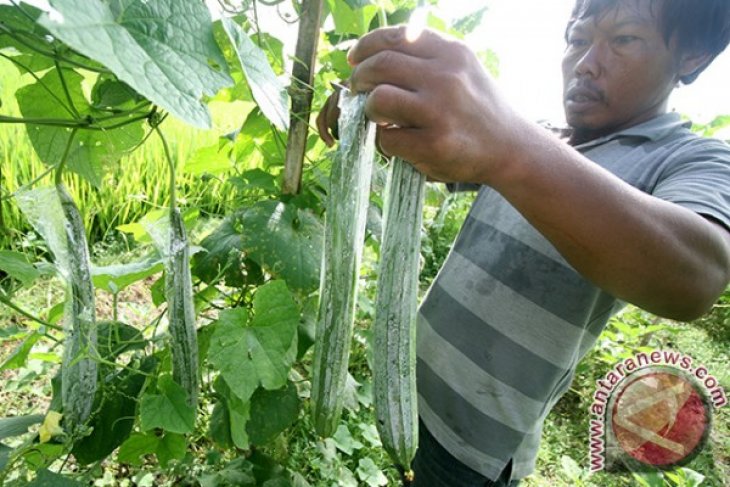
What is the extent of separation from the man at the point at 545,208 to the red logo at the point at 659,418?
1.64m

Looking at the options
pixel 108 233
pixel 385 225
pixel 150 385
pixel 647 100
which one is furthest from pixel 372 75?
pixel 108 233

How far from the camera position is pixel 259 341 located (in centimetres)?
95

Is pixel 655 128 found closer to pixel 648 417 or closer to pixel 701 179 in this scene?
pixel 701 179

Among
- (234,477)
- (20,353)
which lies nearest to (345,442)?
(234,477)

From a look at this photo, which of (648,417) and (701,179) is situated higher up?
(701,179)

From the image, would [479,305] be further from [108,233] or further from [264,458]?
[108,233]

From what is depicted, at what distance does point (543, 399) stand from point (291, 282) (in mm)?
758

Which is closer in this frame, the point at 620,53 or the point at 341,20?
the point at 341,20

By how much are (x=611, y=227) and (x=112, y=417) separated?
99 cm

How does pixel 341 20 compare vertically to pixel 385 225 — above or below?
above

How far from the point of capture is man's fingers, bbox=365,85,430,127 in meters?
0.60

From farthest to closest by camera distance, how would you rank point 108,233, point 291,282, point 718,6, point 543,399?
point 108,233, point 543,399, point 718,6, point 291,282

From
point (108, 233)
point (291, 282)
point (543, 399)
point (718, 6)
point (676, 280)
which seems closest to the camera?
point (676, 280)

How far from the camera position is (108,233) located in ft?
10.3
